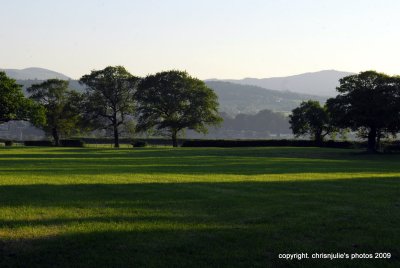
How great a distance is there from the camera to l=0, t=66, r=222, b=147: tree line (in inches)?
3546

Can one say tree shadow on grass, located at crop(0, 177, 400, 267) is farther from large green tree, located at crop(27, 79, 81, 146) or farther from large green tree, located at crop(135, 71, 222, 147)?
large green tree, located at crop(27, 79, 81, 146)

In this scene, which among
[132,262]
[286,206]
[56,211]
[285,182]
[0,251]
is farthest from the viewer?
[285,182]

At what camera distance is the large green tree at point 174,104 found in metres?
89.7

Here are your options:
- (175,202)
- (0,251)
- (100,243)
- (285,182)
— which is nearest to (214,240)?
(100,243)

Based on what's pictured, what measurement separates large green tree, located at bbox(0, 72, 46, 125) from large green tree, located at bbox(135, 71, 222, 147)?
23.6m

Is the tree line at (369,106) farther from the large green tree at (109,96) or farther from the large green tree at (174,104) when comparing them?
the large green tree at (109,96)

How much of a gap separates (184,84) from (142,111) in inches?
371

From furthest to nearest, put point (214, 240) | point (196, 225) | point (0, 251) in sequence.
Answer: point (196, 225) → point (214, 240) → point (0, 251)

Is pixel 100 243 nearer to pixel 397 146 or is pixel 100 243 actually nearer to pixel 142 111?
pixel 397 146

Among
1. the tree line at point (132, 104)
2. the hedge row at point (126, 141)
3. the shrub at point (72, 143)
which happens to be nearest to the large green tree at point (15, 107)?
the tree line at point (132, 104)

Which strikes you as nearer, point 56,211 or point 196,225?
point 196,225

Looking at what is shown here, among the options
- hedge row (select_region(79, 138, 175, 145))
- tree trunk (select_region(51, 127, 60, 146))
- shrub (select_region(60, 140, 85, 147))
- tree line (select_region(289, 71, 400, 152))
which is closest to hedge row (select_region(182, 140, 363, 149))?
tree line (select_region(289, 71, 400, 152))

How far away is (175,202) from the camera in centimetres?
1540

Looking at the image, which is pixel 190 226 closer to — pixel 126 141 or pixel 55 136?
pixel 55 136
